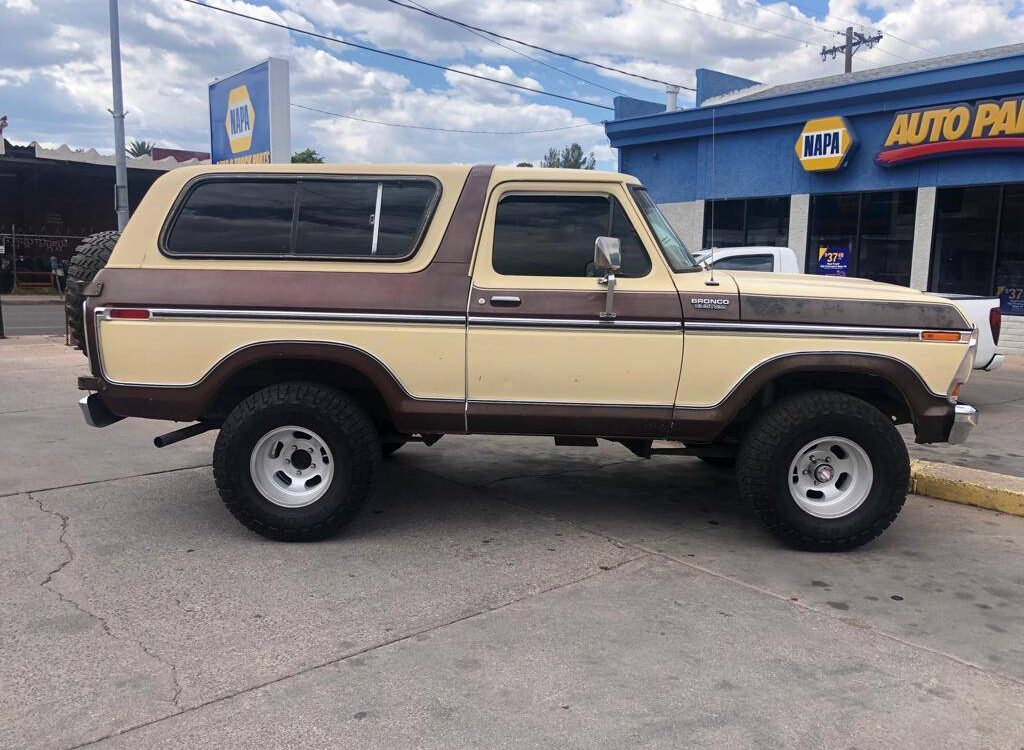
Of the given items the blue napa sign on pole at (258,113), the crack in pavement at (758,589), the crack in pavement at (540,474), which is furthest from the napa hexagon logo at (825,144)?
the crack in pavement at (758,589)

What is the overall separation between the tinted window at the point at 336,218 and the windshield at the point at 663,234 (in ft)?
5.06

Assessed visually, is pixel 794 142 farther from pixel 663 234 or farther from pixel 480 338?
pixel 480 338

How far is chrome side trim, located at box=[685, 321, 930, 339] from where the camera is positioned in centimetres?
454

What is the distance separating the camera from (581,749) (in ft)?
9.21

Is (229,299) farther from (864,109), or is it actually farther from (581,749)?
(864,109)

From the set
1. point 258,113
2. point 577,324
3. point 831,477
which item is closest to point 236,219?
point 577,324

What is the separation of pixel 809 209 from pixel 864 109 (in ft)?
7.18

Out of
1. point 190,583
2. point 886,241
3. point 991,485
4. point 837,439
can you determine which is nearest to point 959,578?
point 837,439

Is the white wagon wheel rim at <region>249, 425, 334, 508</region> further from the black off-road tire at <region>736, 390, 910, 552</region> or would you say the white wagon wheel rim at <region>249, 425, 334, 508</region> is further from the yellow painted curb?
the yellow painted curb

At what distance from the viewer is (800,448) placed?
464cm

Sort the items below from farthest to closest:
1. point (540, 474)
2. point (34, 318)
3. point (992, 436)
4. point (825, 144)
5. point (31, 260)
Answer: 1. point (31, 260)
2. point (34, 318)
3. point (825, 144)
4. point (992, 436)
5. point (540, 474)

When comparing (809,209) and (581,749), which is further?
(809,209)

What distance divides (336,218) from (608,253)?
1609 millimetres

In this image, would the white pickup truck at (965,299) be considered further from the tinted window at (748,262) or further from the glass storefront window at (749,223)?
the glass storefront window at (749,223)
